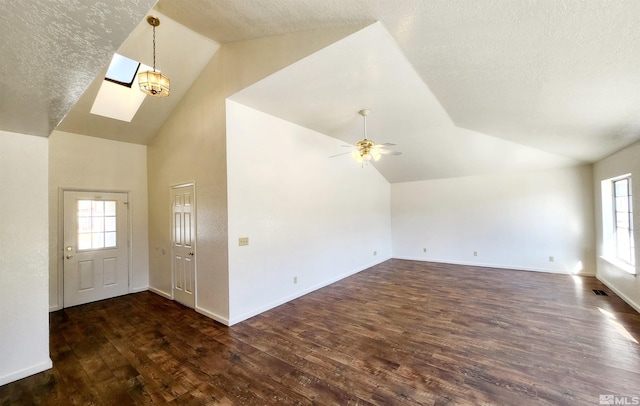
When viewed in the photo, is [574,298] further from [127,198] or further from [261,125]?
[127,198]

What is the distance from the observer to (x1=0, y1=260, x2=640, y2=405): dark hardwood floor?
7.13ft

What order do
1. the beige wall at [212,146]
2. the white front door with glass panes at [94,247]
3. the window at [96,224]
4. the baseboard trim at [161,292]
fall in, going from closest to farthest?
the beige wall at [212,146] → the white front door with glass panes at [94,247] → the window at [96,224] → the baseboard trim at [161,292]

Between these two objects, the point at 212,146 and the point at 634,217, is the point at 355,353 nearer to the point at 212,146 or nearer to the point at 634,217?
the point at 212,146

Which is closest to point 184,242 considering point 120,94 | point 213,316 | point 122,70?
point 213,316

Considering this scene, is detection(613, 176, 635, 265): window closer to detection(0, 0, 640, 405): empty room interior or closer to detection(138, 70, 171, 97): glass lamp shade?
detection(0, 0, 640, 405): empty room interior

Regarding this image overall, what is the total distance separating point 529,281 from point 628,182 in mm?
2374

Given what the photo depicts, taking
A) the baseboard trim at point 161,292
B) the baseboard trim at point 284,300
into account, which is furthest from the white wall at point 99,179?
the baseboard trim at point 284,300

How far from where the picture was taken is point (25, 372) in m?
2.48

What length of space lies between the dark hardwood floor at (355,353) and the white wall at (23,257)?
0.22 m

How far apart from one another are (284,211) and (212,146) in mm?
1520

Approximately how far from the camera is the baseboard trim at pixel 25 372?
239 cm
